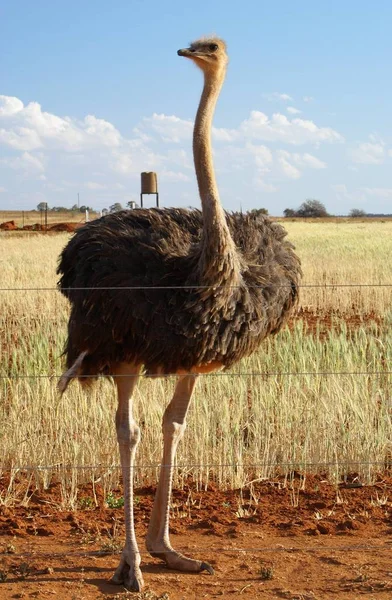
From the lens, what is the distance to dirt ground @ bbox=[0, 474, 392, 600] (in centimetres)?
386

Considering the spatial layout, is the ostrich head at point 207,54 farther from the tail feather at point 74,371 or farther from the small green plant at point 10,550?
the small green plant at point 10,550

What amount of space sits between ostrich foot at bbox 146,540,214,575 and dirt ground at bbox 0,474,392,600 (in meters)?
0.03

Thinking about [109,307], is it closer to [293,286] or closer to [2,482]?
[293,286]

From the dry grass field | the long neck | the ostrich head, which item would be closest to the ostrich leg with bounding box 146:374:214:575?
the long neck

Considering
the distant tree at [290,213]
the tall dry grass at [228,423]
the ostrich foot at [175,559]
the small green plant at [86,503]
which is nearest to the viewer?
the ostrich foot at [175,559]

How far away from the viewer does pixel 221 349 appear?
390 cm

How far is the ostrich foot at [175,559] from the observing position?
159 inches

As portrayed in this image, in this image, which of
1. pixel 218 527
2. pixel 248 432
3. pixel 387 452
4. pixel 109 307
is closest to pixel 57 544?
pixel 218 527

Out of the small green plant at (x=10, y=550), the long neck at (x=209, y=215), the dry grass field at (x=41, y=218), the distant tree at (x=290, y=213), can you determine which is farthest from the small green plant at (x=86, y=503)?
the distant tree at (x=290, y=213)

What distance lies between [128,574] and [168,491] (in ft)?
1.46

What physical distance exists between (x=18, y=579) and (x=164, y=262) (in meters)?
1.52

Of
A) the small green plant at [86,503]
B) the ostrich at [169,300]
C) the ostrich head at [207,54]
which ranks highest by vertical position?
the ostrich head at [207,54]

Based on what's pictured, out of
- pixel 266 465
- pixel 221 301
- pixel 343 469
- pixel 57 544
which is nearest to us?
pixel 221 301

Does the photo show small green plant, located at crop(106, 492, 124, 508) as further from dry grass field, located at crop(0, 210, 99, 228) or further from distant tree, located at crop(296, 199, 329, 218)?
distant tree, located at crop(296, 199, 329, 218)
